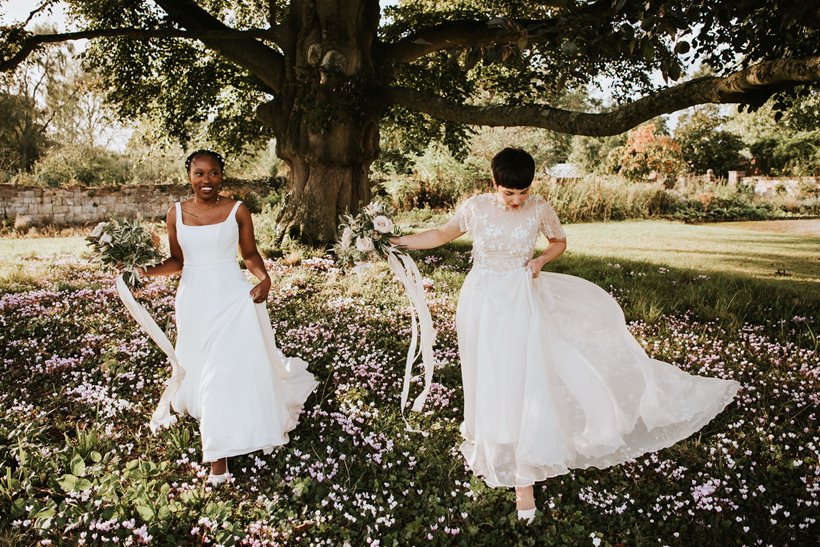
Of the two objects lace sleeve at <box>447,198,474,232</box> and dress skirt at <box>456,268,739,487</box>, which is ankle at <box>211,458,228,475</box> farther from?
lace sleeve at <box>447,198,474,232</box>

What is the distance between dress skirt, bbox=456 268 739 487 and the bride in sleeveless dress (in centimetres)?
147

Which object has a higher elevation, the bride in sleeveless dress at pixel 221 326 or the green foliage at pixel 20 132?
the green foliage at pixel 20 132

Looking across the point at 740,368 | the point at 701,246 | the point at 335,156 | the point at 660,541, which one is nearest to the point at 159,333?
the point at 660,541

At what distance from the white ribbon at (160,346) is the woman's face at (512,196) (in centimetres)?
273

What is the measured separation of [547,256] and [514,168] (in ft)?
2.56

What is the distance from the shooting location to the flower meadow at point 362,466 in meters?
3.40

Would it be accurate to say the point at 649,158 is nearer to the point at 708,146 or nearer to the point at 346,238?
the point at 708,146

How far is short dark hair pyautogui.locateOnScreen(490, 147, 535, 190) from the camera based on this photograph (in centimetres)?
359

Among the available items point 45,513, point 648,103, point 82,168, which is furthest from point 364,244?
point 82,168

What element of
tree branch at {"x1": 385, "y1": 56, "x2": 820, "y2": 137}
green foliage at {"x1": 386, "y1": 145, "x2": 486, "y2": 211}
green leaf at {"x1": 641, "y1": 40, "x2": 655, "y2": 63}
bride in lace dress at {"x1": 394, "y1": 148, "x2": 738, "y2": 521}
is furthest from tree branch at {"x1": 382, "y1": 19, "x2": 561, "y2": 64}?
green foliage at {"x1": 386, "y1": 145, "x2": 486, "y2": 211}

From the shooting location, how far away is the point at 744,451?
426 cm

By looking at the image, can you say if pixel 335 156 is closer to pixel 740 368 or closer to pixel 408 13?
pixel 408 13

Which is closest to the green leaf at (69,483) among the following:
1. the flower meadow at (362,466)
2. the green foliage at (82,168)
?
the flower meadow at (362,466)

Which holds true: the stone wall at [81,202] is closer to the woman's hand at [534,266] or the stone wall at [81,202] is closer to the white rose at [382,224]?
the white rose at [382,224]
